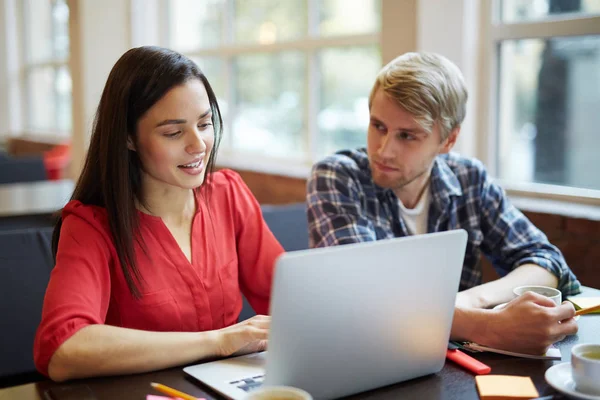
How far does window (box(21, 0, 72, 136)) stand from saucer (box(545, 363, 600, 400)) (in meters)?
5.44

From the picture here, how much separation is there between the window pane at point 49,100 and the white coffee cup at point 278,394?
5473 mm

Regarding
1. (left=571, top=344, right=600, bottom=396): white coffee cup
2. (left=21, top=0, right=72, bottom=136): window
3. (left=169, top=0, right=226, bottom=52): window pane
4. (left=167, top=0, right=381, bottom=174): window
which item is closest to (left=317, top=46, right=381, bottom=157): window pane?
(left=167, top=0, right=381, bottom=174): window

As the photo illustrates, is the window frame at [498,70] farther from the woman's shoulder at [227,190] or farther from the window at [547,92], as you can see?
the woman's shoulder at [227,190]

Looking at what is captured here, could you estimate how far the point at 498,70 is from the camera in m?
2.62

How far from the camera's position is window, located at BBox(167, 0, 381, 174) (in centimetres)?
333

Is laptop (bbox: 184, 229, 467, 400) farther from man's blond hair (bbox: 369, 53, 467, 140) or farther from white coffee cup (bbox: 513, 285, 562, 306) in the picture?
man's blond hair (bbox: 369, 53, 467, 140)

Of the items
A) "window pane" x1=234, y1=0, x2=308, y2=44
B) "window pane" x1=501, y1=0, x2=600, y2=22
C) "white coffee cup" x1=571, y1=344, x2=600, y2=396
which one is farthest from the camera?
"window pane" x1=234, y1=0, x2=308, y2=44

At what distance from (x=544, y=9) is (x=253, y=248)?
1.43 metres

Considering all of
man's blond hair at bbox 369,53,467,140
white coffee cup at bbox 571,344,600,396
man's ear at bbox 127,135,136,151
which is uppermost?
man's blond hair at bbox 369,53,467,140

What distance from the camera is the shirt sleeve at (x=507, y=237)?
1.78 m

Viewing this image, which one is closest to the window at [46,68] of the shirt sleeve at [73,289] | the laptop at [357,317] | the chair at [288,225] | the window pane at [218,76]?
the window pane at [218,76]

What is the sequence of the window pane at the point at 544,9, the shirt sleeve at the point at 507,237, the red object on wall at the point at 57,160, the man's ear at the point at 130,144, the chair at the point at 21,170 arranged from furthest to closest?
the red object on wall at the point at 57,160 → the chair at the point at 21,170 → the window pane at the point at 544,9 → the shirt sleeve at the point at 507,237 → the man's ear at the point at 130,144

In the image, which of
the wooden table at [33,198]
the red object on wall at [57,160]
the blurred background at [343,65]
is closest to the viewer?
the blurred background at [343,65]

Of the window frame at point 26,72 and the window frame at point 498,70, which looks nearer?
the window frame at point 498,70
